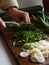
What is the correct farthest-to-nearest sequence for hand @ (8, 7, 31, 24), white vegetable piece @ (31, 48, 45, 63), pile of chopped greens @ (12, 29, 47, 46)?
hand @ (8, 7, 31, 24), pile of chopped greens @ (12, 29, 47, 46), white vegetable piece @ (31, 48, 45, 63)

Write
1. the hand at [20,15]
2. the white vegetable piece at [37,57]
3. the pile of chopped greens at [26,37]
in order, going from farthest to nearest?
the hand at [20,15] < the pile of chopped greens at [26,37] < the white vegetable piece at [37,57]

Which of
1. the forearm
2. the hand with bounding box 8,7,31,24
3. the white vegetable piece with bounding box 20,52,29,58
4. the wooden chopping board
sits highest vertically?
the forearm

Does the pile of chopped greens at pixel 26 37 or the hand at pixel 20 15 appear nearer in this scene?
the pile of chopped greens at pixel 26 37

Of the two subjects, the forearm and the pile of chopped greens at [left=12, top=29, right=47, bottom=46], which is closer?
the pile of chopped greens at [left=12, top=29, right=47, bottom=46]

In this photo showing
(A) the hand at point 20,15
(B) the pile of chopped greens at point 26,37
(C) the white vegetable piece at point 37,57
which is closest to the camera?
(C) the white vegetable piece at point 37,57

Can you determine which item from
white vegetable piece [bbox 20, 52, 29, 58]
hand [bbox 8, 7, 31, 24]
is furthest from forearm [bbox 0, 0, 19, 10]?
white vegetable piece [bbox 20, 52, 29, 58]

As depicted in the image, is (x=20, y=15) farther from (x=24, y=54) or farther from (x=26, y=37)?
(x=24, y=54)

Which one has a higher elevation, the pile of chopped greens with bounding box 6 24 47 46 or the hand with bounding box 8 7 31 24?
the hand with bounding box 8 7 31 24

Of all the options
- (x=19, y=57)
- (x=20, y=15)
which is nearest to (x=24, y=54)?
(x=19, y=57)

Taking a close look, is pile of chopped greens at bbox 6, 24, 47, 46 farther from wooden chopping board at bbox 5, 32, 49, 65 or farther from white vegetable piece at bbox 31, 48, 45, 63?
white vegetable piece at bbox 31, 48, 45, 63

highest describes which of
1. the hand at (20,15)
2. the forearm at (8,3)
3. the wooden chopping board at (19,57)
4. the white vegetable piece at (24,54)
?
the forearm at (8,3)

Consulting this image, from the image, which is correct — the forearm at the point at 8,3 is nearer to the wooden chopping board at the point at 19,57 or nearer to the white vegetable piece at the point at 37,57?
the wooden chopping board at the point at 19,57

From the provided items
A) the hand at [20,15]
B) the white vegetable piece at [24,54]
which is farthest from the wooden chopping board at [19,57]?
the hand at [20,15]
